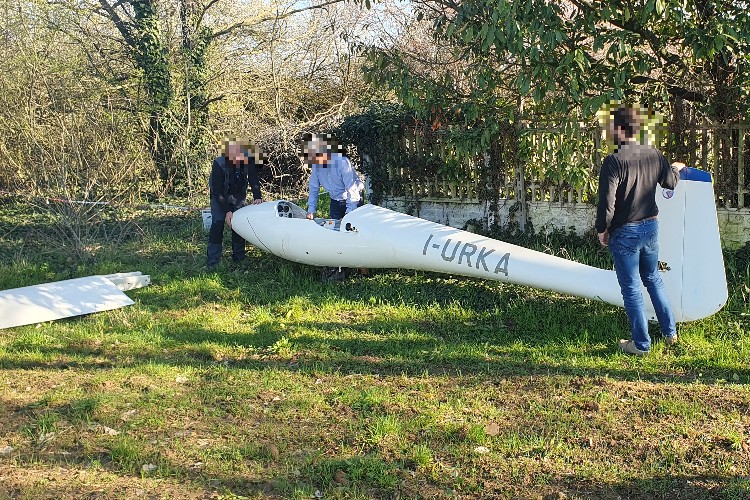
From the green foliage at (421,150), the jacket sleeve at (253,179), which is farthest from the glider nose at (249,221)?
the green foliage at (421,150)

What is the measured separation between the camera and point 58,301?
Result: 739cm

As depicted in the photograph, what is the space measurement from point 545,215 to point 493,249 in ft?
10.0

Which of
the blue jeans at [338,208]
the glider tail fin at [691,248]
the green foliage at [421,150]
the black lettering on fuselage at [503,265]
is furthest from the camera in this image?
the green foliage at [421,150]

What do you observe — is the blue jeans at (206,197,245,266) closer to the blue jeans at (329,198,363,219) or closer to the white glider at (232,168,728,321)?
the white glider at (232,168,728,321)

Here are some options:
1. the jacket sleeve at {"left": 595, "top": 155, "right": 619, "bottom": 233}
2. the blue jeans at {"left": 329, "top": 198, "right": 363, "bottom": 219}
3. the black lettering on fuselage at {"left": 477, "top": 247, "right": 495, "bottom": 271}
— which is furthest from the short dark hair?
the blue jeans at {"left": 329, "top": 198, "right": 363, "bottom": 219}

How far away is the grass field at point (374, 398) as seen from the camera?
3.75m

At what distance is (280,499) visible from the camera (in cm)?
356

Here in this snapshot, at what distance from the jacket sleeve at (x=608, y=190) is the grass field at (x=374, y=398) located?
1.18 metres

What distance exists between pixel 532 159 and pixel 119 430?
22.8 ft

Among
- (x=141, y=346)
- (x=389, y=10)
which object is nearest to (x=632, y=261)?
(x=141, y=346)

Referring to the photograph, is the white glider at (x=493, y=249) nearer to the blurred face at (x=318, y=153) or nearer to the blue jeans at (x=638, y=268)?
the blue jeans at (x=638, y=268)

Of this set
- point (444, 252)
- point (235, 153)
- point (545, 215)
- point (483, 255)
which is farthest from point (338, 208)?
point (545, 215)

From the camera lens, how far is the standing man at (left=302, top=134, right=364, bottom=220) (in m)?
8.73

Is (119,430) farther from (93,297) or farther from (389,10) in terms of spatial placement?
(389,10)
